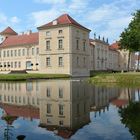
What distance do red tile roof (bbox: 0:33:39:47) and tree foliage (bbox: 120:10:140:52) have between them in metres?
28.1

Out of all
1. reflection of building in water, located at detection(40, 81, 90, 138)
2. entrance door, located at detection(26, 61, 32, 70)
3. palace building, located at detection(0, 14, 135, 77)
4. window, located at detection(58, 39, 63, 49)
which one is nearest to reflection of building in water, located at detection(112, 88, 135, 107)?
reflection of building in water, located at detection(40, 81, 90, 138)

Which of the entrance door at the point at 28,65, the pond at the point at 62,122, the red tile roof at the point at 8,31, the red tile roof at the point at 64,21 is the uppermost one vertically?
the red tile roof at the point at 8,31

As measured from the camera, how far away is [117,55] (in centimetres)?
11075

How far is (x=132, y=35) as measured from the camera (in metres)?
45.9

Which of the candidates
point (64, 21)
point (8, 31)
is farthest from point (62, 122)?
point (8, 31)

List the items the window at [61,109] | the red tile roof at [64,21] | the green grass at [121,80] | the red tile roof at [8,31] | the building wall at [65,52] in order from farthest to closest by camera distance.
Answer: the red tile roof at [8,31] → the red tile roof at [64,21] → the building wall at [65,52] → the green grass at [121,80] → the window at [61,109]

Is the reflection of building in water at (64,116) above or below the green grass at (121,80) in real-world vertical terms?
below

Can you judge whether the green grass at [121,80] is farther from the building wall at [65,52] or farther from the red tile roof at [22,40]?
the red tile roof at [22,40]

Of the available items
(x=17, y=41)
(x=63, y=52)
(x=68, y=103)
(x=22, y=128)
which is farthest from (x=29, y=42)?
(x=22, y=128)

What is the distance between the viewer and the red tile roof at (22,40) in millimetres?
73562

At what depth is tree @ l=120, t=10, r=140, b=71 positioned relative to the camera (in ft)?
147

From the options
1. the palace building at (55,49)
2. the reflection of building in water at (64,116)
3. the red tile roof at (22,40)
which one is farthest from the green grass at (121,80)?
the red tile roof at (22,40)

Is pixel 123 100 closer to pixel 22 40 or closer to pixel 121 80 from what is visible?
pixel 121 80

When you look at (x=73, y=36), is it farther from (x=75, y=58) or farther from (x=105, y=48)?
(x=105, y=48)
